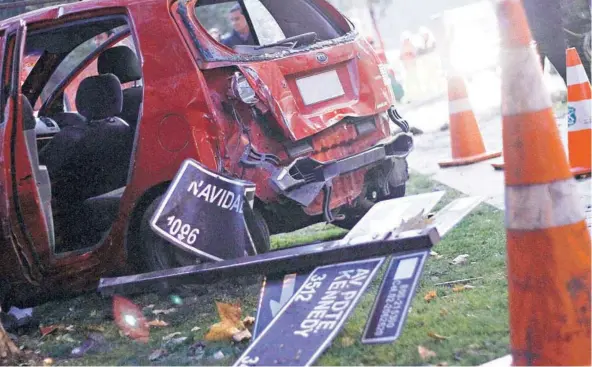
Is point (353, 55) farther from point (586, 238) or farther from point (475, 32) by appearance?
point (475, 32)

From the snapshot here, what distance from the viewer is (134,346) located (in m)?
5.08

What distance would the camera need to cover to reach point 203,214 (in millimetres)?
4816

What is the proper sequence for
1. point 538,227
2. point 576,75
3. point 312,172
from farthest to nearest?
point 576,75 → point 312,172 → point 538,227

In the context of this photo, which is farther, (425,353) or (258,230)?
(258,230)

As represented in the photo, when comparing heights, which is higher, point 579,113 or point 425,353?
point 579,113

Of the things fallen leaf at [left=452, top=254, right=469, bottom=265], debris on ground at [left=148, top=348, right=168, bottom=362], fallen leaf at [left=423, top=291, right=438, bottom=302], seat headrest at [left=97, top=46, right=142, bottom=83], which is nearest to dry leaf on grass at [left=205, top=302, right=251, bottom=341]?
debris on ground at [left=148, top=348, right=168, bottom=362]

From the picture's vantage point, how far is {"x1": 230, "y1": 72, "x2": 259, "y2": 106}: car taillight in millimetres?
5469

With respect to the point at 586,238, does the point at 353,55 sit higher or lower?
higher

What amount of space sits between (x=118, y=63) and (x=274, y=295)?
3.04 meters

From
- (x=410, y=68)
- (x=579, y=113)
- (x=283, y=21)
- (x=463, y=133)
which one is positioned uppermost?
(x=283, y=21)

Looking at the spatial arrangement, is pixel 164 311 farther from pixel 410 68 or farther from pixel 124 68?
pixel 410 68

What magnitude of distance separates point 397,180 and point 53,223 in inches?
81.1

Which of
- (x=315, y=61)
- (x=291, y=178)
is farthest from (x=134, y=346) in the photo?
(x=315, y=61)

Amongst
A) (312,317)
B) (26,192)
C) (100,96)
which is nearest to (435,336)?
(312,317)
